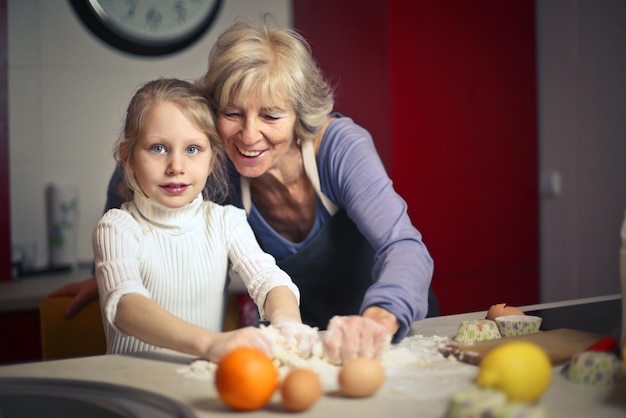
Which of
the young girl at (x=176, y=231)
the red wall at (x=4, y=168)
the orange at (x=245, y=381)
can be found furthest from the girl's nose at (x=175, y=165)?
the red wall at (x=4, y=168)

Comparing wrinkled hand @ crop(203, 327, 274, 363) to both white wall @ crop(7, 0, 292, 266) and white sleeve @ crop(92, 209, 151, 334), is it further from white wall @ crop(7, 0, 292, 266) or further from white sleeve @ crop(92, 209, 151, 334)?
white wall @ crop(7, 0, 292, 266)

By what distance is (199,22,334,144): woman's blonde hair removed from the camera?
1062 millimetres

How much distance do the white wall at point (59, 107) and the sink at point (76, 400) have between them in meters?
1.28

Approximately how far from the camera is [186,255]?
1049 mm

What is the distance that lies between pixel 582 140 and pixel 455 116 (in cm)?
38

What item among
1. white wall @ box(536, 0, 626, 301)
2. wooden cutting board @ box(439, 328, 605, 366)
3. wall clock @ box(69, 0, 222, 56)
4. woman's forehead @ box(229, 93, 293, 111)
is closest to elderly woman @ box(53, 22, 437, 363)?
woman's forehead @ box(229, 93, 293, 111)

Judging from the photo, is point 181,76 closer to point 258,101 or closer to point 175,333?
point 258,101

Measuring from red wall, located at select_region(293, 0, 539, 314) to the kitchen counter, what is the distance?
1.20 m

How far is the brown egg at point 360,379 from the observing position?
0.65m

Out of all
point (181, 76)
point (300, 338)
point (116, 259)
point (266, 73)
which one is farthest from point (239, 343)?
point (181, 76)

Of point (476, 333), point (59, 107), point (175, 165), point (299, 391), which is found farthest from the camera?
point (59, 107)

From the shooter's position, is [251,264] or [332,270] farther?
[332,270]

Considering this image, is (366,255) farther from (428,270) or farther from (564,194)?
(564,194)

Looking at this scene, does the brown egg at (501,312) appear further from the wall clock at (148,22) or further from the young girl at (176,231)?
the wall clock at (148,22)
